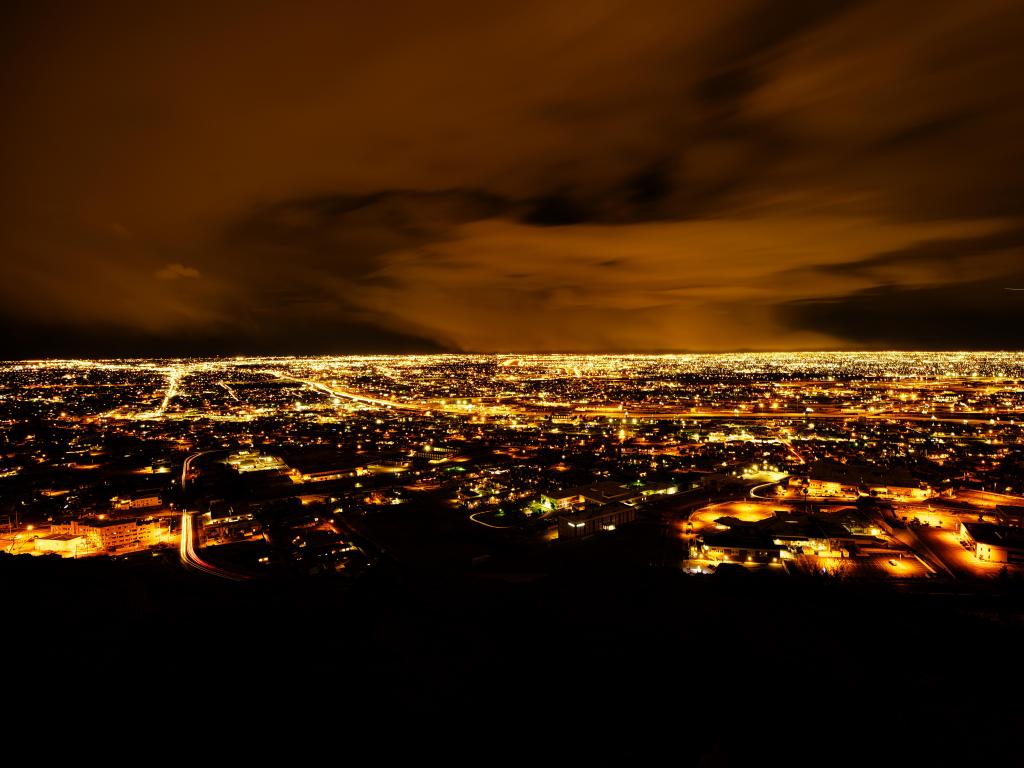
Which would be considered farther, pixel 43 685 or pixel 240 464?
pixel 240 464

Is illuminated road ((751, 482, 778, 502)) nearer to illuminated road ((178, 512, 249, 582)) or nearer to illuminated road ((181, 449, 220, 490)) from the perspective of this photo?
illuminated road ((178, 512, 249, 582))

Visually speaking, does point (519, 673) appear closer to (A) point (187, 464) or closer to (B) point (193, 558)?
(B) point (193, 558)

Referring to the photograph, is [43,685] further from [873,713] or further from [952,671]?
[952,671]

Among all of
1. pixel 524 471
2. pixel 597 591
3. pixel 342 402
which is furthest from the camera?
pixel 342 402

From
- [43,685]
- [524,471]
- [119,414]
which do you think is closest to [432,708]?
[43,685]

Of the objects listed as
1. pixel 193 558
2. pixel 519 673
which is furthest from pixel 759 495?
pixel 193 558

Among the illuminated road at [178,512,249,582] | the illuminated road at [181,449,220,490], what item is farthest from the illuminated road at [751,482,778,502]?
the illuminated road at [181,449,220,490]
